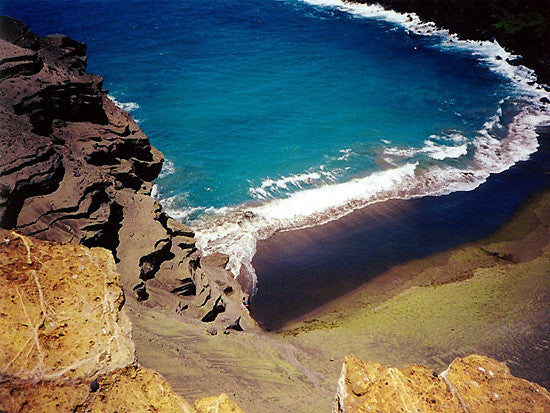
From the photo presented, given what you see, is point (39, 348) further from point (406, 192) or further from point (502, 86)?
point (502, 86)

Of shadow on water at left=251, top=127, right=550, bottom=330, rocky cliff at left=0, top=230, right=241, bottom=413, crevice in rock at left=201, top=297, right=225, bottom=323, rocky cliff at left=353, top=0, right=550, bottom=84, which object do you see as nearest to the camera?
rocky cliff at left=0, top=230, right=241, bottom=413

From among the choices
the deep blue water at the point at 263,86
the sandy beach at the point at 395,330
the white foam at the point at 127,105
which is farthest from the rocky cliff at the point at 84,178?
the white foam at the point at 127,105

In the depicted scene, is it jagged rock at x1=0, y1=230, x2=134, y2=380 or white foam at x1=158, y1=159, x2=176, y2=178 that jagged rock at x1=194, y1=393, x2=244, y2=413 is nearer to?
jagged rock at x1=0, y1=230, x2=134, y2=380

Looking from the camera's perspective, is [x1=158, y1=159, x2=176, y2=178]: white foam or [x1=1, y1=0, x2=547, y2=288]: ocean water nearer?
[x1=1, y1=0, x2=547, y2=288]: ocean water

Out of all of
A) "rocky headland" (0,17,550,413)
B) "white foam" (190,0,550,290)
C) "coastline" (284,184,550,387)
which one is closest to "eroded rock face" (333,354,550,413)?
"rocky headland" (0,17,550,413)

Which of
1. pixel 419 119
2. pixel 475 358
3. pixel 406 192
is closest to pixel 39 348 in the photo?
pixel 475 358

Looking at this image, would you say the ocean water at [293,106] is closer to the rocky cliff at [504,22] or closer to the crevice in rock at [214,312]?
the rocky cliff at [504,22]

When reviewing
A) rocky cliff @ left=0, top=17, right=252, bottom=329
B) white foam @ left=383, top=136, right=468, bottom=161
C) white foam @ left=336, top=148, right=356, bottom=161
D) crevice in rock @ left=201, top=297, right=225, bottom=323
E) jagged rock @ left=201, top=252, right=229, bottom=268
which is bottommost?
jagged rock @ left=201, top=252, right=229, bottom=268

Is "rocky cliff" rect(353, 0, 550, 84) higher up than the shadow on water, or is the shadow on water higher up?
"rocky cliff" rect(353, 0, 550, 84)
